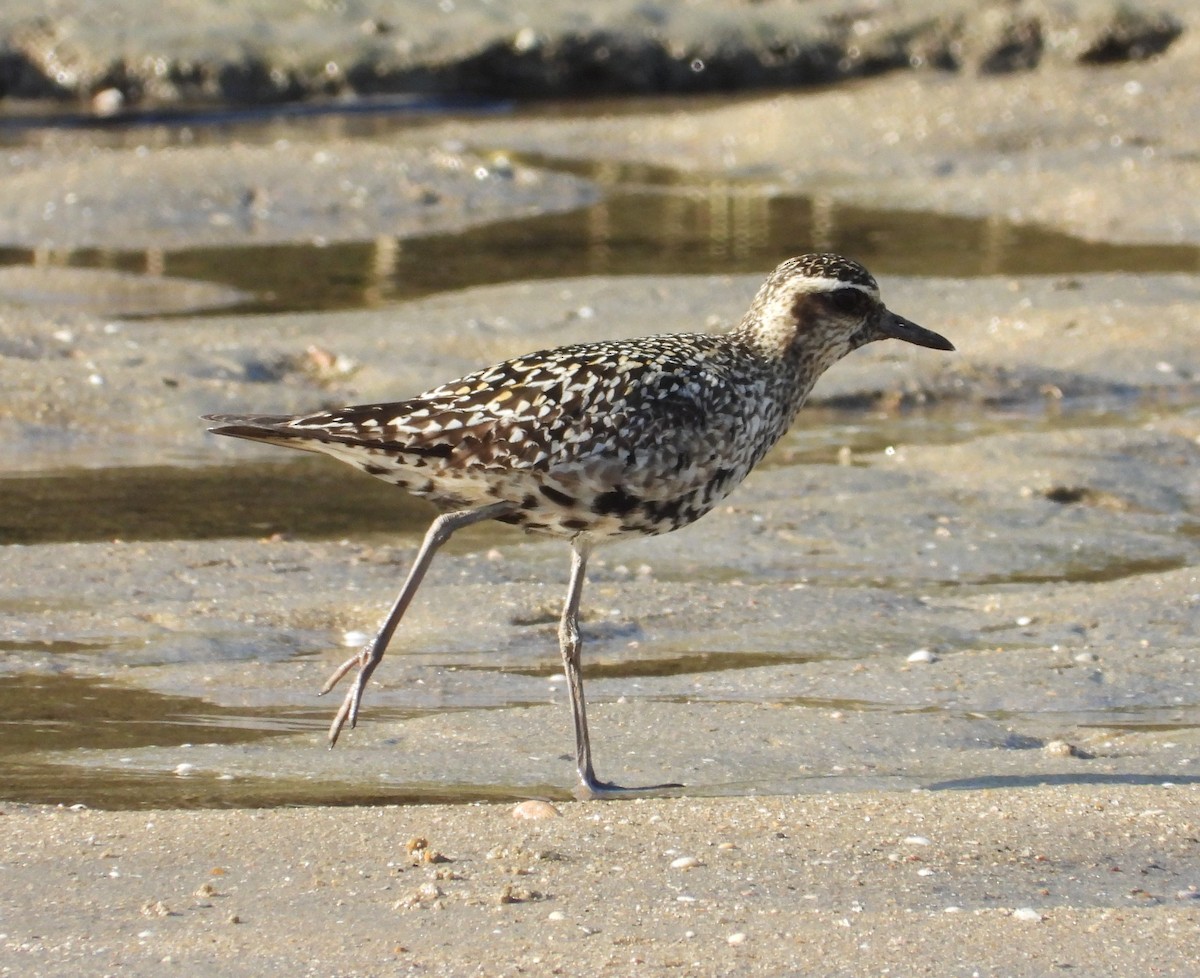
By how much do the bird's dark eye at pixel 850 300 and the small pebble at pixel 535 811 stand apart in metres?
2.10

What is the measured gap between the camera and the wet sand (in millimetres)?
4680

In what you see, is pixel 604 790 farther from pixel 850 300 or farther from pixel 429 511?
pixel 429 511

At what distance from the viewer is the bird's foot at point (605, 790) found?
579 cm

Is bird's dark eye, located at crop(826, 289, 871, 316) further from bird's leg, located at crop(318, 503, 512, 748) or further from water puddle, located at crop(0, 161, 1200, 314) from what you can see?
water puddle, located at crop(0, 161, 1200, 314)

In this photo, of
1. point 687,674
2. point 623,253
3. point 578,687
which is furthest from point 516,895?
point 623,253

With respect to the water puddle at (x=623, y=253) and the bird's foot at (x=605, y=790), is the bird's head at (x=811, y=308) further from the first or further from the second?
the water puddle at (x=623, y=253)

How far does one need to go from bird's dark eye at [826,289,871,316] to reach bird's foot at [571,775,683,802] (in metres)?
1.75

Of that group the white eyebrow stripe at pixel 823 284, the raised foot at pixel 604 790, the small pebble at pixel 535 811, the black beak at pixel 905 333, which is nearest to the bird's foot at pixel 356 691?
the small pebble at pixel 535 811

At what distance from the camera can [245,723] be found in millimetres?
6348

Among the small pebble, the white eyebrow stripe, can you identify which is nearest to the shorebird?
the small pebble

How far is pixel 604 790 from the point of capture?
19.1ft

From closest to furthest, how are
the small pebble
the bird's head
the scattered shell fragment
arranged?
1. the scattered shell fragment
2. the small pebble
3. the bird's head

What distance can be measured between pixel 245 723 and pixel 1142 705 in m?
2.91

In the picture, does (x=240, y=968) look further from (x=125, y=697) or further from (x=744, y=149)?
(x=744, y=149)
